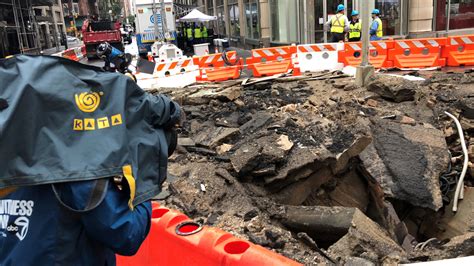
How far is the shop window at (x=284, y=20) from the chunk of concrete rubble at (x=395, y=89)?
11.0 metres

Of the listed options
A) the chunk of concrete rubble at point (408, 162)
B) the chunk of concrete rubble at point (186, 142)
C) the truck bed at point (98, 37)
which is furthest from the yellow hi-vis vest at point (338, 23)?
the truck bed at point (98, 37)

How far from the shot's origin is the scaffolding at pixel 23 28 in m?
29.2

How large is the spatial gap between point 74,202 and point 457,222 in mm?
5341

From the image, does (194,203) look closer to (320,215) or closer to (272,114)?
(320,215)

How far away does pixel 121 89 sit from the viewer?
1.85 meters

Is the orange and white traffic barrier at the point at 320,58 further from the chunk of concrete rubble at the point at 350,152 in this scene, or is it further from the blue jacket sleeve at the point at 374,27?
the chunk of concrete rubble at the point at 350,152

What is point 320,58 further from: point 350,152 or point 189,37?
point 189,37

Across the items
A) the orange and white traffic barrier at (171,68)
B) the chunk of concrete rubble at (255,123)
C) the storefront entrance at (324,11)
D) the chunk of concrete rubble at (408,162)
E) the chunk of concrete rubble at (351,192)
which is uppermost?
the storefront entrance at (324,11)

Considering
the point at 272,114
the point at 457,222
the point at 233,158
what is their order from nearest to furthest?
the point at 233,158 → the point at 457,222 → the point at 272,114

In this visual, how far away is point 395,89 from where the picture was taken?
8.10m

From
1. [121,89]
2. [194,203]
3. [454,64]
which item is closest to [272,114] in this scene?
[194,203]

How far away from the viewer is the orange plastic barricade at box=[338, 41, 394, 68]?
517 inches

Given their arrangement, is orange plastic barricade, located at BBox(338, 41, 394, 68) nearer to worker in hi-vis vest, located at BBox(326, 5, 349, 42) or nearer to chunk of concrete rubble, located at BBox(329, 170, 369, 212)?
worker in hi-vis vest, located at BBox(326, 5, 349, 42)

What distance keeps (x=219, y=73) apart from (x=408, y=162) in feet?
27.1
